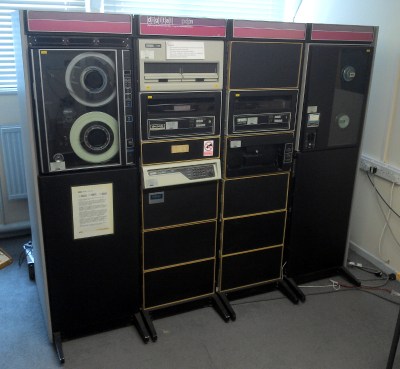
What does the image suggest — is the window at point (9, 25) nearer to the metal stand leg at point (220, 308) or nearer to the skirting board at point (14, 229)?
the skirting board at point (14, 229)

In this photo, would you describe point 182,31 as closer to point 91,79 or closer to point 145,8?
point 91,79

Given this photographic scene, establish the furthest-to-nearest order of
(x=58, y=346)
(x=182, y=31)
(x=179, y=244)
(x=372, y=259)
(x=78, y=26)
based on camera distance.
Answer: (x=372, y=259) → (x=179, y=244) → (x=58, y=346) → (x=182, y=31) → (x=78, y=26)

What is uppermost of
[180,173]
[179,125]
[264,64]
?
[264,64]

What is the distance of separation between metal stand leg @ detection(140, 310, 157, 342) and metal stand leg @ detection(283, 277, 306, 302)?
901mm

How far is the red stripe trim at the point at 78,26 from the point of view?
1706 millimetres

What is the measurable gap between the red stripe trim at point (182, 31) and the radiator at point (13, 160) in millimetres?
1554

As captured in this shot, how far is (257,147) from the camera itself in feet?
7.70

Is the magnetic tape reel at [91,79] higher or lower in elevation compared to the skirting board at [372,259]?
higher

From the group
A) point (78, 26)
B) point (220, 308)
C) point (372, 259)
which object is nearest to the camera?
point (78, 26)

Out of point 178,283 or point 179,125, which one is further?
point 178,283

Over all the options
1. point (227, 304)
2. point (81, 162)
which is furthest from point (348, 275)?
point (81, 162)

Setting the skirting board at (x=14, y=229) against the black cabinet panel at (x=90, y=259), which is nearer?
the black cabinet panel at (x=90, y=259)

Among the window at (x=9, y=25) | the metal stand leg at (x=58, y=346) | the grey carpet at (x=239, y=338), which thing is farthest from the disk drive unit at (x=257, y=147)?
the window at (x=9, y=25)

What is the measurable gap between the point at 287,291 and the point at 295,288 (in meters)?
0.05
